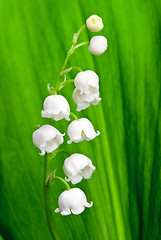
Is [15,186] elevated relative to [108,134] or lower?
lower

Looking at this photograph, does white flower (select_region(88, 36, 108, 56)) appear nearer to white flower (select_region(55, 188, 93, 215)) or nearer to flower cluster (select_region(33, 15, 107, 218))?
flower cluster (select_region(33, 15, 107, 218))

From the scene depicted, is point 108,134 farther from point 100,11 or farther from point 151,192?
point 100,11

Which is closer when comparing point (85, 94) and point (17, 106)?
point (85, 94)

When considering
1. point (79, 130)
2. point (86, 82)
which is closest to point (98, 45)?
point (86, 82)

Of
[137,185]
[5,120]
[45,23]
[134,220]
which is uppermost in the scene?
[45,23]

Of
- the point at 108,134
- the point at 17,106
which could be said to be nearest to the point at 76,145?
the point at 108,134

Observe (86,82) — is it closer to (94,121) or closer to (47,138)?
(47,138)
